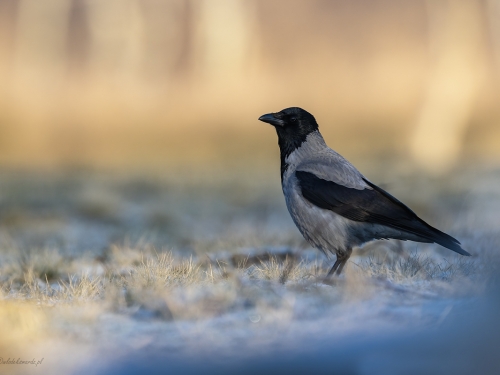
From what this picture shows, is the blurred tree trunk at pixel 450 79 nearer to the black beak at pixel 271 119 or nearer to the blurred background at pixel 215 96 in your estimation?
the blurred background at pixel 215 96

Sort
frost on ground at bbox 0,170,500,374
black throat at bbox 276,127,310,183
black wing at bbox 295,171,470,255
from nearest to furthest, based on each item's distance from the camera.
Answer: frost on ground at bbox 0,170,500,374 → black wing at bbox 295,171,470,255 → black throat at bbox 276,127,310,183

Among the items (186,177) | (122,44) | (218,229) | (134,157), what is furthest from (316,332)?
(122,44)

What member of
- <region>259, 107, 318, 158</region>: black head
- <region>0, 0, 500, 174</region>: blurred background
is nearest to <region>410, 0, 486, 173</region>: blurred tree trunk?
<region>0, 0, 500, 174</region>: blurred background

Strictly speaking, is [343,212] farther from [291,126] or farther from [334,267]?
[291,126]

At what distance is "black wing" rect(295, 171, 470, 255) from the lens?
5180 mm

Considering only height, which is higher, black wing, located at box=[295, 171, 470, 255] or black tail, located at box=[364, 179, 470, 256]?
black wing, located at box=[295, 171, 470, 255]

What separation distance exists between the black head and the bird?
362mm

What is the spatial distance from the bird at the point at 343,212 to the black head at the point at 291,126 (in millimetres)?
362

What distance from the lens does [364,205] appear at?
5.31 m

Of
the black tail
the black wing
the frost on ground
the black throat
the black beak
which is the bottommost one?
the frost on ground

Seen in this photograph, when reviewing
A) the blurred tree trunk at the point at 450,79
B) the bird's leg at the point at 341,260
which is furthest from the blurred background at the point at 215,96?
the bird's leg at the point at 341,260

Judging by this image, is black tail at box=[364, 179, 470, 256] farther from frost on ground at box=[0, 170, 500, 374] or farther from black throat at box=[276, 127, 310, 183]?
black throat at box=[276, 127, 310, 183]

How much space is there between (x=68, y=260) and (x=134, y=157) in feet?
32.0

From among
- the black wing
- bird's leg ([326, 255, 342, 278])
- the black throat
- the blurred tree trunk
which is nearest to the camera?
bird's leg ([326, 255, 342, 278])
